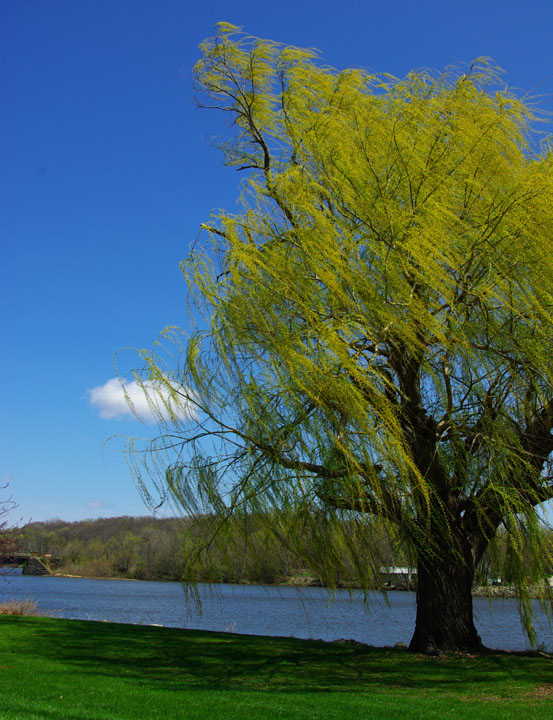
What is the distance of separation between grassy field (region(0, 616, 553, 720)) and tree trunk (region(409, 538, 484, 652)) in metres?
0.35

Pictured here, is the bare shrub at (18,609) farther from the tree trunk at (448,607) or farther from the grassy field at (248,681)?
the tree trunk at (448,607)

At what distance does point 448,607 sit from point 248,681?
9.40 ft

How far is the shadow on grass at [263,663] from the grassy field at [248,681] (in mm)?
12

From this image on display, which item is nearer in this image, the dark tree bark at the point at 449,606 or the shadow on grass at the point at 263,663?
the shadow on grass at the point at 263,663

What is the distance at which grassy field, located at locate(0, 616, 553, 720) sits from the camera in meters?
4.46

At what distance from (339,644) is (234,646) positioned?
153 centimetres

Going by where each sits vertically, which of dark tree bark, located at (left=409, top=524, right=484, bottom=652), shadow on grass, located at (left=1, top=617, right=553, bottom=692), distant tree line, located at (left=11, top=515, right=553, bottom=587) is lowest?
shadow on grass, located at (left=1, top=617, right=553, bottom=692)

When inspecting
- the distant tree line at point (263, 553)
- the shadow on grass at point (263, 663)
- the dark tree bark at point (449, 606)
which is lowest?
the shadow on grass at point (263, 663)

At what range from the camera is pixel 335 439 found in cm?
554

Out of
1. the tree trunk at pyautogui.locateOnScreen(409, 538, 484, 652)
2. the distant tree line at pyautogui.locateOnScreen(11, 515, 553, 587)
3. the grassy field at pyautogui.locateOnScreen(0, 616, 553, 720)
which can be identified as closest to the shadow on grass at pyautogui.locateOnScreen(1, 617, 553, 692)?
the grassy field at pyautogui.locateOnScreen(0, 616, 553, 720)

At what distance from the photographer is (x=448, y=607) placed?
295 inches

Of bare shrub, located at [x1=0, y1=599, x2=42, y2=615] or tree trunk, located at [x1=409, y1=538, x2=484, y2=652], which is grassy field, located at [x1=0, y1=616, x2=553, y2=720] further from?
bare shrub, located at [x1=0, y1=599, x2=42, y2=615]

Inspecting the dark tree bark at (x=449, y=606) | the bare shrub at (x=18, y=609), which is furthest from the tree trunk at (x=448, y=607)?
the bare shrub at (x=18, y=609)

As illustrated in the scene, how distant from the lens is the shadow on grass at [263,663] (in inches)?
227
